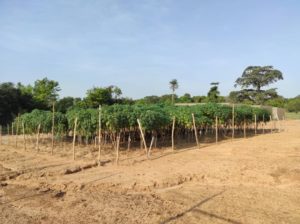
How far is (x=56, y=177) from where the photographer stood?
10445 millimetres

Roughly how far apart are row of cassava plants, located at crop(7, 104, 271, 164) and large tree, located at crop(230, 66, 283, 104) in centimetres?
3870

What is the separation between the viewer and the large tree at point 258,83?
2480 inches

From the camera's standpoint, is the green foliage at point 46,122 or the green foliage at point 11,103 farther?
the green foliage at point 11,103

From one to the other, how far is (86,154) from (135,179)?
20.6 feet

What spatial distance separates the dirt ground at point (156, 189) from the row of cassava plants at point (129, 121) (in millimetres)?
1831

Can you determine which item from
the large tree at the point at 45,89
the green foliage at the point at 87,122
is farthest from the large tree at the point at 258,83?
the green foliage at the point at 87,122

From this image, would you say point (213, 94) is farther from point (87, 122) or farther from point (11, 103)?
point (87, 122)

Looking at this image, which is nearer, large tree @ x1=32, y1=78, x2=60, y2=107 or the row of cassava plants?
the row of cassava plants

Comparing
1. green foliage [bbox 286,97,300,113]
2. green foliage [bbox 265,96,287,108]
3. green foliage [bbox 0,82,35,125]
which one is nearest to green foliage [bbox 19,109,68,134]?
green foliage [bbox 0,82,35,125]

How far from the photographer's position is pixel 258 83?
64125mm

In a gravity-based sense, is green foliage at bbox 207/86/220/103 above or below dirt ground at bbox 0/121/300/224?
above

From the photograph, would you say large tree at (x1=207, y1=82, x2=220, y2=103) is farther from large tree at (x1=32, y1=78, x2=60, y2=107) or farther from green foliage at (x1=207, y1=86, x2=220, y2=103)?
large tree at (x1=32, y1=78, x2=60, y2=107)

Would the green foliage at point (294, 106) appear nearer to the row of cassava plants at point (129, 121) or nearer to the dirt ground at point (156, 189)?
the row of cassava plants at point (129, 121)

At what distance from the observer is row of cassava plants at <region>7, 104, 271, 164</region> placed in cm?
1562
